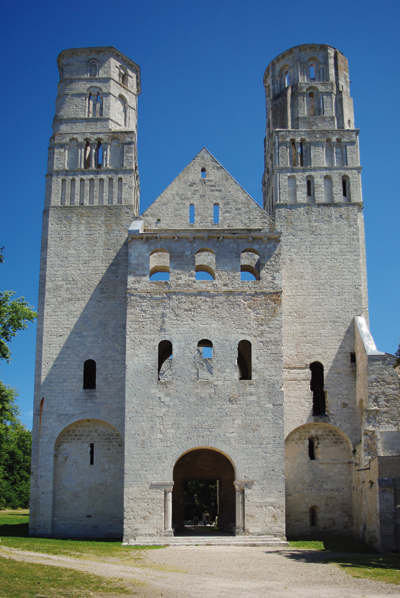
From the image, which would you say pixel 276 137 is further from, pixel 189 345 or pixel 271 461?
pixel 271 461

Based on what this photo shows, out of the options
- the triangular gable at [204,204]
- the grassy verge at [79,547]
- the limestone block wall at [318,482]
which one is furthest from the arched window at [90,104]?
the grassy verge at [79,547]

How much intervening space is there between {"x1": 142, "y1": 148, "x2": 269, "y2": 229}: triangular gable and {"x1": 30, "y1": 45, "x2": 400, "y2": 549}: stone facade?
71 mm

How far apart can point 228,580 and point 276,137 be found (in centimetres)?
2201

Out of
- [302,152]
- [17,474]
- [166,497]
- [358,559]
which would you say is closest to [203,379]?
[166,497]

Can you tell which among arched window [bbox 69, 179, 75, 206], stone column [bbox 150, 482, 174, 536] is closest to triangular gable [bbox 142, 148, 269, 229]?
arched window [bbox 69, 179, 75, 206]

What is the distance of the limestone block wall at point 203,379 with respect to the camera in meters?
23.6

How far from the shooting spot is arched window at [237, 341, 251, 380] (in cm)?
Result: 2933

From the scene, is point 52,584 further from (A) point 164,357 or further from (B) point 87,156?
(B) point 87,156

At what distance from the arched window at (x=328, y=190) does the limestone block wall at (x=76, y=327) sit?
972cm

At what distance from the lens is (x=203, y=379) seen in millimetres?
24859

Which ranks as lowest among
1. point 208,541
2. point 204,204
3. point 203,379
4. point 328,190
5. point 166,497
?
point 208,541

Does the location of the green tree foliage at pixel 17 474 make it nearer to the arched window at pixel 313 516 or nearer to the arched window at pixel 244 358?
the arched window at pixel 244 358

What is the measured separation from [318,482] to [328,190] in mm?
13972

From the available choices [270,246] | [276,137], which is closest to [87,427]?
[270,246]
